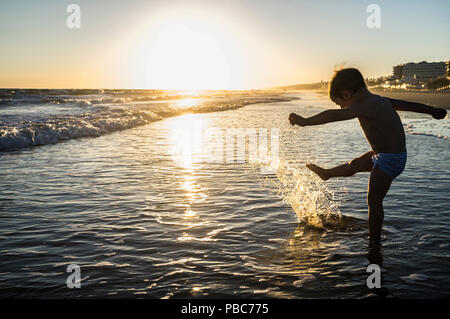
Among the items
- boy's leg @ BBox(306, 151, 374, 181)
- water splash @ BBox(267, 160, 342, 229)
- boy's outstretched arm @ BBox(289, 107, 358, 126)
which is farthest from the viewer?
water splash @ BBox(267, 160, 342, 229)

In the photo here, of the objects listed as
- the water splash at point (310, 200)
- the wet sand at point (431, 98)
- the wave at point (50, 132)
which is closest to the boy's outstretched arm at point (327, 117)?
the water splash at point (310, 200)

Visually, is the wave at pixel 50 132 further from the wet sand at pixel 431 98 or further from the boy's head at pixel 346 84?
the wet sand at pixel 431 98

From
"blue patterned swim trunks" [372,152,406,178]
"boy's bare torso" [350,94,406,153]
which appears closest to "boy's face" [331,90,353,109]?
"boy's bare torso" [350,94,406,153]

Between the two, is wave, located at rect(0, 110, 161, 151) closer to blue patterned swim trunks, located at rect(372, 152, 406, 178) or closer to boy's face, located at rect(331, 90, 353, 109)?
boy's face, located at rect(331, 90, 353, 109)

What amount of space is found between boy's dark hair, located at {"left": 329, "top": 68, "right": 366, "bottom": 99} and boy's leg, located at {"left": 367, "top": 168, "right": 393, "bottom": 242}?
37.0 inches

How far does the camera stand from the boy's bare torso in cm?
400

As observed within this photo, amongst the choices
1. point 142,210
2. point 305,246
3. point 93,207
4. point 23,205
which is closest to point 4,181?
point 23,205

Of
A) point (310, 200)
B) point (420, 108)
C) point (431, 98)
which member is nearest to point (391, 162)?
point (420, 108)

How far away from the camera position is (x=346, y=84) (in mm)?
4008

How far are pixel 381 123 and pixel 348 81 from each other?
1.89 ft

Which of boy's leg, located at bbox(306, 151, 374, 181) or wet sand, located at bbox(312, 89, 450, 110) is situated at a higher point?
wet sand, located at bbox(312, 89, 450, 110)

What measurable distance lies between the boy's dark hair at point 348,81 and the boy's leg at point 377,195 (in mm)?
939
